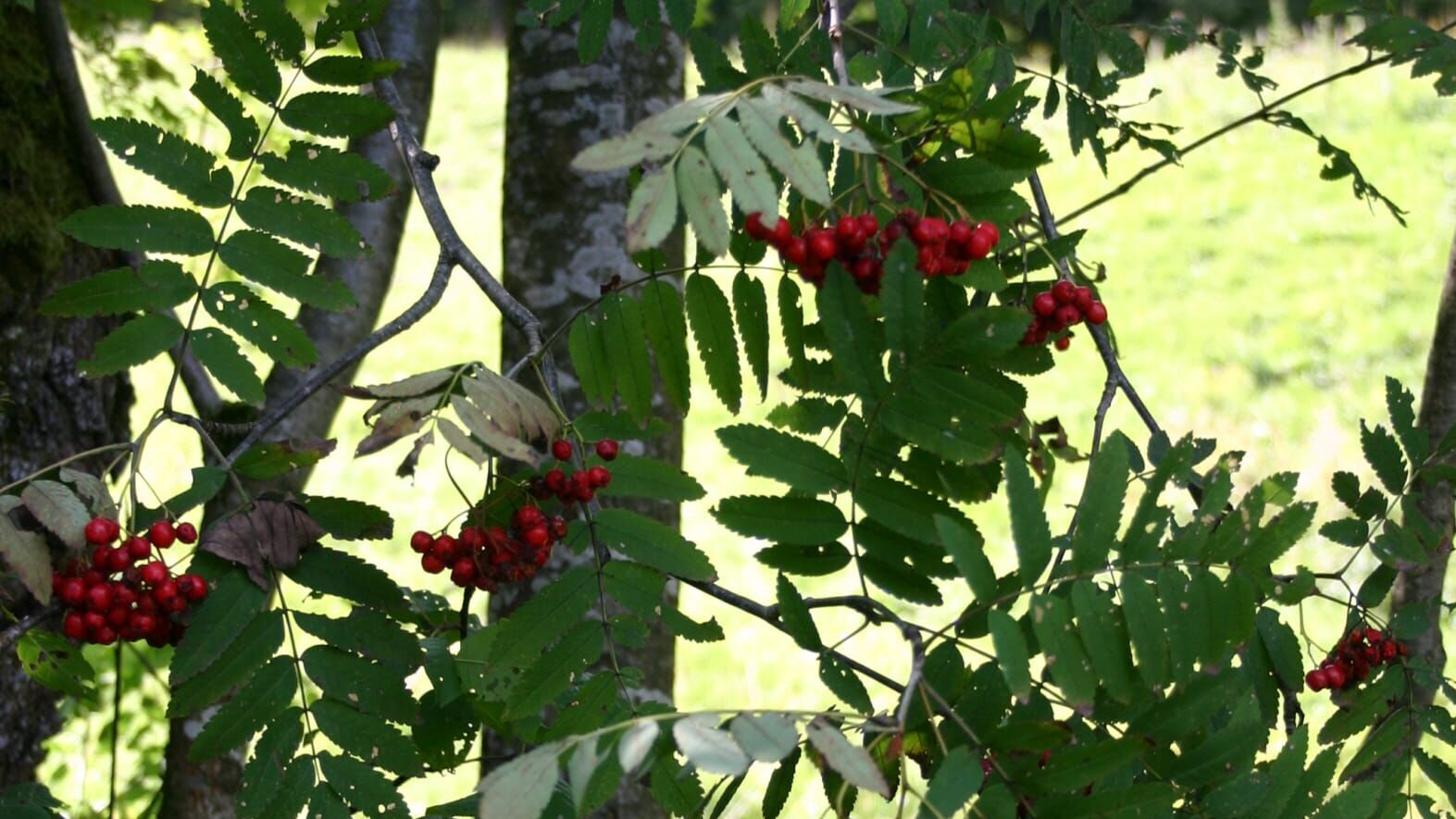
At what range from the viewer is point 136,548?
1.55 metres

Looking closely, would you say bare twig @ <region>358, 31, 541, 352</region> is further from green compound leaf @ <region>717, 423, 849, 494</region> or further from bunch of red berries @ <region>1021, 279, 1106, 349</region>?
bunch of red berries @ <region>1021, 279, 1106, 349</region>

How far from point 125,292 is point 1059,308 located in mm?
1130

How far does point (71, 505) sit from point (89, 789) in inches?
118

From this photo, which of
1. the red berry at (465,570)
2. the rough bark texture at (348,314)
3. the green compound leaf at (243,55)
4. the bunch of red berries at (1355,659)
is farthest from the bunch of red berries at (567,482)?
the rough bark texture at (348,314)

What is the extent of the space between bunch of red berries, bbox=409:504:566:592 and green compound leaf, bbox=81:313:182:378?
1.56 feet

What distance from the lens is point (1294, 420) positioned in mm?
5734

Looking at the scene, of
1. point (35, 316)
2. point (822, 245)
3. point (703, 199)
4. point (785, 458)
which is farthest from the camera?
point (35, 316)

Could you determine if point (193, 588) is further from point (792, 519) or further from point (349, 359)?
point (792, 519)

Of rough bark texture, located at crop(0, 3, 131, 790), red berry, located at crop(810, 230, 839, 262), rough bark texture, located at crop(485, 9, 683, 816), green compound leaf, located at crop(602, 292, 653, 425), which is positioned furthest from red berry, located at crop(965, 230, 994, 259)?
rough bark texture, located at crop(0, 3, 131, 790)

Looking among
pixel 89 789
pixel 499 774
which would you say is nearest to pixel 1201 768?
pixel 499 774

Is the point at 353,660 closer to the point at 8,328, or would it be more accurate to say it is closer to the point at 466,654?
the point at 466,654

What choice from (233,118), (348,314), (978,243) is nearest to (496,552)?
(978,243)

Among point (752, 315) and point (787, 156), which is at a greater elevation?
point (752, 315)

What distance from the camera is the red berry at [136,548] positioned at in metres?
1.55
